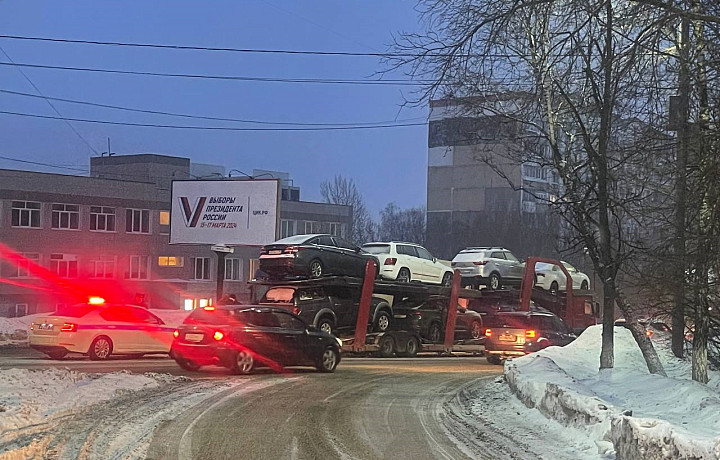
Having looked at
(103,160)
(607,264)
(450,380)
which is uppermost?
(103,160)

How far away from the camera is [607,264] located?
16.0 metres

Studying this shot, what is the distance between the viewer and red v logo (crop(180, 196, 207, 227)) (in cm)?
3791

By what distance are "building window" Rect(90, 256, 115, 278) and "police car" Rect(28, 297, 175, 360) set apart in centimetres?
3370

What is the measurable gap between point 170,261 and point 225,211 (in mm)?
22764

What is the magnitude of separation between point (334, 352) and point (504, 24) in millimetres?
9979

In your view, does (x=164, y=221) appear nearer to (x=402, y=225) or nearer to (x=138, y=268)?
(x=138, y=268)

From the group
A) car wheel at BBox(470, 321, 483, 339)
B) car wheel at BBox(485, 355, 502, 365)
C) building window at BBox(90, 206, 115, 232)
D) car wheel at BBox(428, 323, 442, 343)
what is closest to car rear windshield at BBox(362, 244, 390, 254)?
car wheel at BBox(428, 323, 442, 343)

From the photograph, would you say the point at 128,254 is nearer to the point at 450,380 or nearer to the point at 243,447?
the point at 450,380

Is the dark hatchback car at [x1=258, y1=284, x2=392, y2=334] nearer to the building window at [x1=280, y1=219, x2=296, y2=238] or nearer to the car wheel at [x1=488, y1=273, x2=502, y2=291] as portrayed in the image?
the car wheel at [x1=488, y1=273, x2=502, y2=291]

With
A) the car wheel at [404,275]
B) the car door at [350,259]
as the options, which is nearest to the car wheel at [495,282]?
the car wheel at [404,275]

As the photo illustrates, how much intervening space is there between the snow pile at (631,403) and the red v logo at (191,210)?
22.5 metres

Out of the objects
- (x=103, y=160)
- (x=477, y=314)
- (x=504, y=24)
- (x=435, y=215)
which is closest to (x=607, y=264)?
(x=504, y=24)

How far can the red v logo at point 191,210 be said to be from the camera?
3791cm

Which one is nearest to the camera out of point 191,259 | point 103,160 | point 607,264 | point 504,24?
point 504,24
